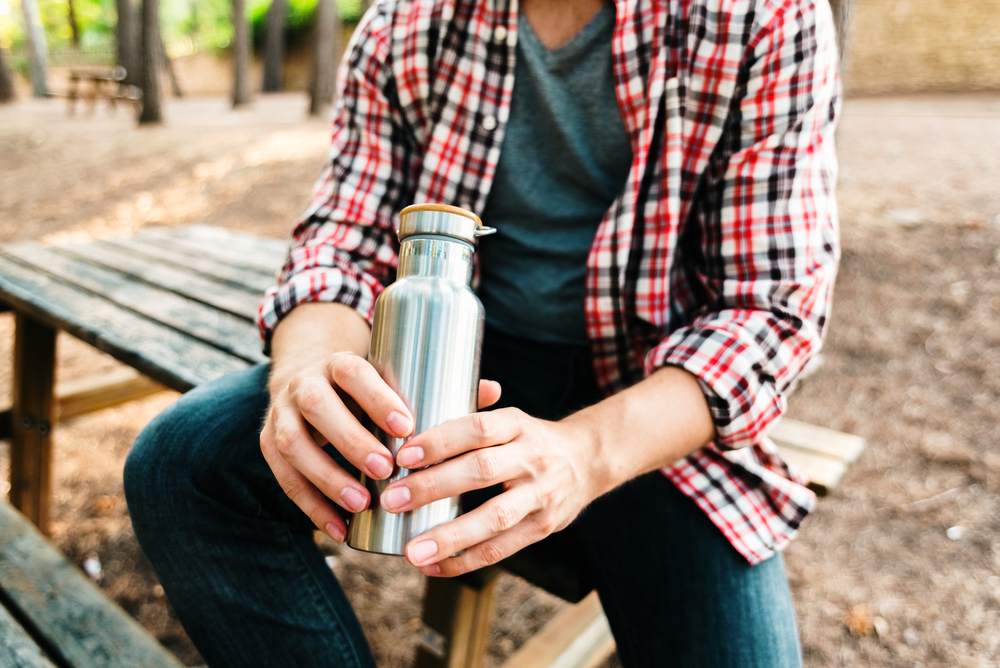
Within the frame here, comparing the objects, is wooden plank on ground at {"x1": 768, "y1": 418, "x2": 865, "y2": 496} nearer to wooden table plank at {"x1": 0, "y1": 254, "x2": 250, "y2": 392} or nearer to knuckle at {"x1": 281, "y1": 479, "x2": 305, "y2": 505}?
knuckle at {"x1": 281, "y1": 479, "x2": 305, "y2": 505}

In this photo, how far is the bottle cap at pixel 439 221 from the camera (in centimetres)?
69

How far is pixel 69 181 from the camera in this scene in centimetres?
668

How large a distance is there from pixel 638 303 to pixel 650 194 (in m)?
0.19

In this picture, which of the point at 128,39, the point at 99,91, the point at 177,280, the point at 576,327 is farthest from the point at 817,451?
A: the point at 99,91

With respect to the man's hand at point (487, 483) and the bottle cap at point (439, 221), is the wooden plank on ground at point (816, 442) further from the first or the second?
the bottle cap at point (439, 221)

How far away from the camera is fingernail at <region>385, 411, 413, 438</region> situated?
0.68 m

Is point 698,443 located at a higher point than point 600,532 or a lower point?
higher

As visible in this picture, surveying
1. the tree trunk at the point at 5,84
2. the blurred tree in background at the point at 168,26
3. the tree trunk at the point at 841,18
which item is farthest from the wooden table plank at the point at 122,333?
the blurred tree in background at the point at 168,26

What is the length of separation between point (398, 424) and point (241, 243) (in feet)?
7.22

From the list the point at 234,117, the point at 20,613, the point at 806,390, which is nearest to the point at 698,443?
the point at 20,613

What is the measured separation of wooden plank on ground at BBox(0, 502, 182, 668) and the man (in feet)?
0.61

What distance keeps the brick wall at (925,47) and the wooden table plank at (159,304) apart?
43.5 feet

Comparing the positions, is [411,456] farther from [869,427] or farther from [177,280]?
[869,427]

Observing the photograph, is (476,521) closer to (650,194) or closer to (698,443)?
(698,443)
